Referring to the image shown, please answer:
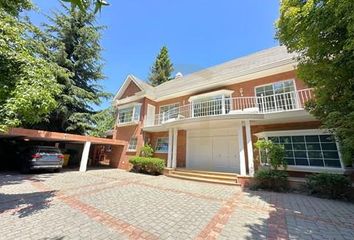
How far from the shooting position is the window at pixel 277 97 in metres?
10.4

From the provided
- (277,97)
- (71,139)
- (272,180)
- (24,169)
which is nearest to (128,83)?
(71,139)

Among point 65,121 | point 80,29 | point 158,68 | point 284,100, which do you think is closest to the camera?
point 284,100

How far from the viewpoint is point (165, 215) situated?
5.07 meters

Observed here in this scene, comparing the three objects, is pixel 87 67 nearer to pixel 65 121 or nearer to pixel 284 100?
pixel 65 121

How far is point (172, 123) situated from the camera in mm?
12633

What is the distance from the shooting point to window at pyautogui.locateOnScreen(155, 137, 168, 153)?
51.1ft

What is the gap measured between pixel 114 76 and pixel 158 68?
14834mm

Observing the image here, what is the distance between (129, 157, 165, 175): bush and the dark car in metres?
5.08

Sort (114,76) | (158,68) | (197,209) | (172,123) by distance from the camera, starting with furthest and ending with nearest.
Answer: (158,68) < (114,76) < (172,123) < (197,209)

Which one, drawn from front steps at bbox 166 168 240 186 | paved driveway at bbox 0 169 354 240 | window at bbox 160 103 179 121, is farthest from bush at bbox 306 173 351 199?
window at bbox 160 103 179 121

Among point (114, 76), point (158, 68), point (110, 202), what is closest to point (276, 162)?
point (110, 202)

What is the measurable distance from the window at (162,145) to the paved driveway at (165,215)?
8.04 m

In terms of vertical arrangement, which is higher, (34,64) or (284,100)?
(284,100)

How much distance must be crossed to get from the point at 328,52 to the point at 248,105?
23.8 feet
